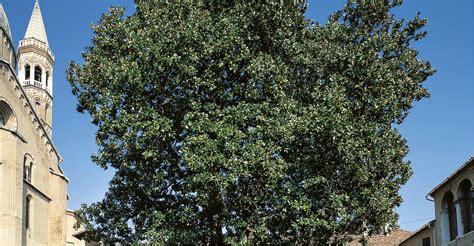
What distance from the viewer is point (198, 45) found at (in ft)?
66.6

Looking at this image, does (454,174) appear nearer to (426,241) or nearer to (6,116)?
(426,241)

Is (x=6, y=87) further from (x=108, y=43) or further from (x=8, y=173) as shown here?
(x=108, y=43)

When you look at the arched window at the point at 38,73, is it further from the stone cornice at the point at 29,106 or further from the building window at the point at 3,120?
the building window at the point at 3,120

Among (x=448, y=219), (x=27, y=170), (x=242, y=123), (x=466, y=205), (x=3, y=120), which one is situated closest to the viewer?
(x=242, y=123)

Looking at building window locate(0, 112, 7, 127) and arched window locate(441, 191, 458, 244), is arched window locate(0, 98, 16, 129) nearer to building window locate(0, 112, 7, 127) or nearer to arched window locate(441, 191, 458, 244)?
building window locate(0, 112, 7, 127)

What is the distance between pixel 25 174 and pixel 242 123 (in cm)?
2312

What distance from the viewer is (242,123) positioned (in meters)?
19.9

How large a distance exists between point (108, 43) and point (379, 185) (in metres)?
9.71

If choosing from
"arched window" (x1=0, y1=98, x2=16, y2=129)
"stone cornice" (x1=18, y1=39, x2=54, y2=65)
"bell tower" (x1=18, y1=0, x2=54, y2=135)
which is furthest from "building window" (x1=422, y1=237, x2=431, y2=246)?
"stone cornice" (x1=18, y1=39, x2=54, y2=65)

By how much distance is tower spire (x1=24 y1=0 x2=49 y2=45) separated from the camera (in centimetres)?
7175

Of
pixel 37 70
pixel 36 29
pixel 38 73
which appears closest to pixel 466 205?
pixel 37 70

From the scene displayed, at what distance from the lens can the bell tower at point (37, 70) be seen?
224ft

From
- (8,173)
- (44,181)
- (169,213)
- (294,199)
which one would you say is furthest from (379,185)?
(44,181)

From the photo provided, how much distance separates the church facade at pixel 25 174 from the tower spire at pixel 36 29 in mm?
29436
